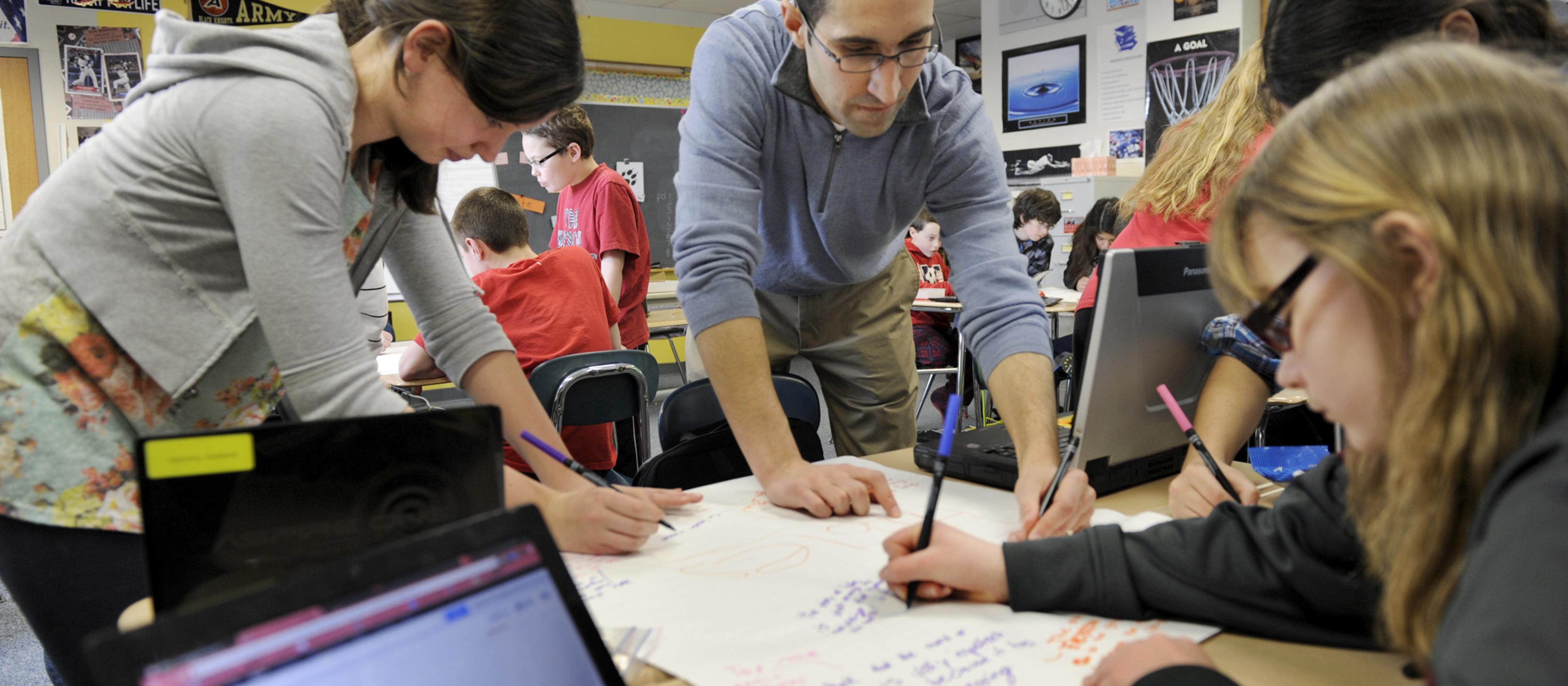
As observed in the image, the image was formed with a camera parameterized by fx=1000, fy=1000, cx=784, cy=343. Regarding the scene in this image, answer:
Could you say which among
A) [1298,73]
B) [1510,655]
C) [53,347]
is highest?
[1298,73]

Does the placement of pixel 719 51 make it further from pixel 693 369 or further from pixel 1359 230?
pixel 1359 230

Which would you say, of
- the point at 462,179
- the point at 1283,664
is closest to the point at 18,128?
the point at 462,179

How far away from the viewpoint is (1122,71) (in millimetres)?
6164

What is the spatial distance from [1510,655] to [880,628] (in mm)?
471

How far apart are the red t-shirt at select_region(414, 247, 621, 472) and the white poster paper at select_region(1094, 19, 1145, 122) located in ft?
14.9

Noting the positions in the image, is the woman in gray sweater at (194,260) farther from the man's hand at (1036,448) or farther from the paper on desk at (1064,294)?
the paper on desk at (1064,294)

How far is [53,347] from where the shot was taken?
91cm

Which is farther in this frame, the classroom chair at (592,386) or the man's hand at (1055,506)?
the classroom chair at (592,386)

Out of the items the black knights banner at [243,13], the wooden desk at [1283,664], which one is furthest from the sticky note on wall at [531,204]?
the wooden desk at [1283,664]

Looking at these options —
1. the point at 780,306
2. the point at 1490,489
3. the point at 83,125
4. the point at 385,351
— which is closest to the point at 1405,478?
the point at 1490,489

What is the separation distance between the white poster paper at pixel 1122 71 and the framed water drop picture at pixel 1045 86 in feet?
0.43

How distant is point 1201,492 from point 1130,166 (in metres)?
5.55

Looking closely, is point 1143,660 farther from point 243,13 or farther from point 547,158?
point 243,13

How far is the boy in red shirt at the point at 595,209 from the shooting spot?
3.46 metres
